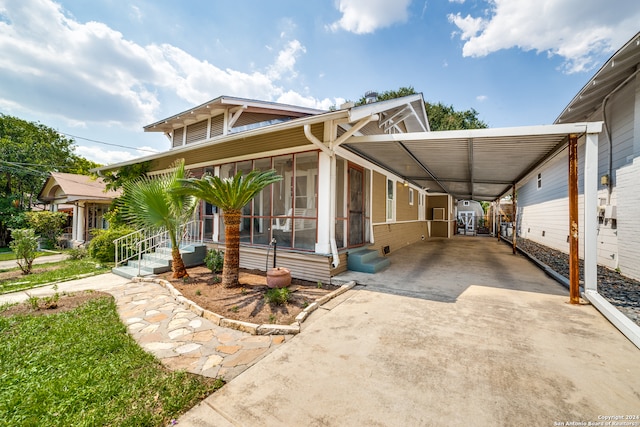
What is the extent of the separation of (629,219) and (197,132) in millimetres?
12932

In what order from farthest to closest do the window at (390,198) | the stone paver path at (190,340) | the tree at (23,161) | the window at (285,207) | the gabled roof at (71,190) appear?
the tree at (23,161)
the gabled roof at (71,190)
the window at (390,198)
the window at (285,207)
the stone paver path at (190,340)

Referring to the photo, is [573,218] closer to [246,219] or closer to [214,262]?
[246,219]

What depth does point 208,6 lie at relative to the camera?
7.50 metres

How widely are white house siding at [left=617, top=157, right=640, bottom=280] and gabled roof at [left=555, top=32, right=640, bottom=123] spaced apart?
190 centimetres

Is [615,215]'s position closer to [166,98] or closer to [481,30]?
[481,30]

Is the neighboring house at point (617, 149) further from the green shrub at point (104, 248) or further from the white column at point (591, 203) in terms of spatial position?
the green shrub at point (104, 248)

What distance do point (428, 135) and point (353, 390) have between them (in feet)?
14.3

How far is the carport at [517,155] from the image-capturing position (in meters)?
4.02

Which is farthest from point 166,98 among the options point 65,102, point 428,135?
point 428,135

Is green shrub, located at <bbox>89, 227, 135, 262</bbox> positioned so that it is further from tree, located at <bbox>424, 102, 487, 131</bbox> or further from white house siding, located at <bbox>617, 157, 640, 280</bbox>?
tree, located at <bbox>424, 102, 487, 131</bbox>

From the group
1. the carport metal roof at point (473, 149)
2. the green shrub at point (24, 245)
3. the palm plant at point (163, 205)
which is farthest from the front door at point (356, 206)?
the green shrub at point (24, 245)

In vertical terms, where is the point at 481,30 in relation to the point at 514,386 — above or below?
above

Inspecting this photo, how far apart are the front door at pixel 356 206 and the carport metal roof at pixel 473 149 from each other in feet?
1.85

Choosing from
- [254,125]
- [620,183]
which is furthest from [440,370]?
[254,125]
